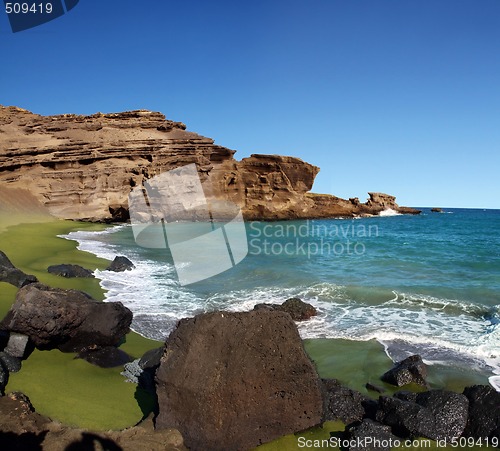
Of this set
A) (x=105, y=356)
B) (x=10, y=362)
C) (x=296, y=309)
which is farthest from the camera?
(x=296, y=309)

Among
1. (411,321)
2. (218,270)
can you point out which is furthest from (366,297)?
(218,270)

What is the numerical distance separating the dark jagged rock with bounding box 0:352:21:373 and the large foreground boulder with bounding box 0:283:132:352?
16.5 inches

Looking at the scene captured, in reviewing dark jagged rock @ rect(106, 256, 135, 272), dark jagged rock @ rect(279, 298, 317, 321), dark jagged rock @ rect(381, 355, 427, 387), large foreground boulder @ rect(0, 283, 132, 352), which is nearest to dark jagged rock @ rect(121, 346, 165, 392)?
large foreground boulder @ rect(0, 283, 132, 352)

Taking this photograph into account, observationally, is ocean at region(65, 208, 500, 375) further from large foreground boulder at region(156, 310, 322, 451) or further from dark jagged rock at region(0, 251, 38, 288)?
large foreground boulder at region(156, 310, 322, 451)

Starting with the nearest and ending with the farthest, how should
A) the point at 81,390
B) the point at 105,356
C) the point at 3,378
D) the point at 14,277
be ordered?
the point at 3,378
the point at 81,390
the point at 105,356
the point at 14,277

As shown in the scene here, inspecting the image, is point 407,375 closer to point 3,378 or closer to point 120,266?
point 3,378

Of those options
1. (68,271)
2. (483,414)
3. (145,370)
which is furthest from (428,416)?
(68,271)

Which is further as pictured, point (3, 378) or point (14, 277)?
point (14, 277)

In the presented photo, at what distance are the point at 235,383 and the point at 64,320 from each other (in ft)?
11.8

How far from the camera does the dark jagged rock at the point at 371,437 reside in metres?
4.43

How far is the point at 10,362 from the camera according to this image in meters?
5.79

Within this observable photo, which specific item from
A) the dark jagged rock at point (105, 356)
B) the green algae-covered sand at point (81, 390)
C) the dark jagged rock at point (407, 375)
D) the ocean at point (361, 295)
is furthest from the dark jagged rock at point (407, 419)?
the dark jagged rock at point (105, 356)

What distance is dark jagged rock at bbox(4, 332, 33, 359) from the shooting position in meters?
6.05

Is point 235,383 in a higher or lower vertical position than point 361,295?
higher
